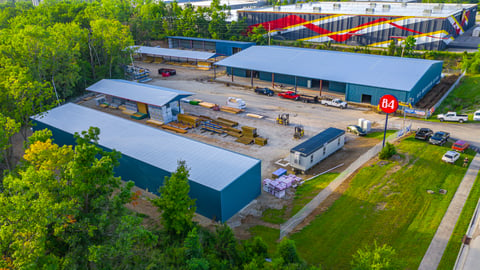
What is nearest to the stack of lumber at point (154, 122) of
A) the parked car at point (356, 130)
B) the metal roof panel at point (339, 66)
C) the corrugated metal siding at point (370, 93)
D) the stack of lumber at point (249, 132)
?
the stack of lumber at point (249, 132)

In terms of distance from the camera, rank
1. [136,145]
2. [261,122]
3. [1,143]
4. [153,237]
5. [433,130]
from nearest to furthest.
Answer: [153,237] < [1,143] < [136,145] < [433,130] < [261,122]

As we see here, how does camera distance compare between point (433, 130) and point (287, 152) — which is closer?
point (287, 152)

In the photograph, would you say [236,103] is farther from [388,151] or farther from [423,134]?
[423,134]

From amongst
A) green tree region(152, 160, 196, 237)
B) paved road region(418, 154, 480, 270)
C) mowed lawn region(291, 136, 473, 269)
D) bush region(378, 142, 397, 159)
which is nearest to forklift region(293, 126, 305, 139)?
bush region(378, 142, 397, 159)

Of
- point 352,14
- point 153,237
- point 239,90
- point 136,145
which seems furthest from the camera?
point 352,14

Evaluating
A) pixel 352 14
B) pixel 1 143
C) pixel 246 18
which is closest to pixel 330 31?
pixel 352 14

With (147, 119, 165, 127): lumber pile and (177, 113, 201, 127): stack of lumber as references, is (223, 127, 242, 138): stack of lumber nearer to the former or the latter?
(177, 113, 201, 127): stack of lumber

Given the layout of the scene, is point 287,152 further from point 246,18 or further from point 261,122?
point 246,18

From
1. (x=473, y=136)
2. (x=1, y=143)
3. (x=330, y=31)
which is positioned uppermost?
(x=330, y=31)
